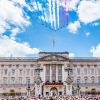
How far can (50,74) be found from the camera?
89.3 metres

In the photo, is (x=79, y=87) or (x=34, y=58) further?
(x=34, y=58)

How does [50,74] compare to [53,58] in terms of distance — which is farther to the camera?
[53,58]

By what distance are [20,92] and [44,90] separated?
711cm

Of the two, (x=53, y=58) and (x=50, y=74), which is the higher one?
(x=53, y=58)

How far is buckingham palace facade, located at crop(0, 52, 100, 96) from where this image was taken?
87.1m

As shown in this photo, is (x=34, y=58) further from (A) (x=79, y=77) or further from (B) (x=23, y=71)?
(A) (x=79, y=77)

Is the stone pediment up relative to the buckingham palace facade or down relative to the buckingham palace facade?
up

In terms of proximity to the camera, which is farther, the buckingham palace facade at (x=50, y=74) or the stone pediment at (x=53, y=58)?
the stone pediment at (x=53, y=58)

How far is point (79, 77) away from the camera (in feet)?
298

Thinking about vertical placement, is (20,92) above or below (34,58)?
below

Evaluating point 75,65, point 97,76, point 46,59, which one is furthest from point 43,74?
point 97,76

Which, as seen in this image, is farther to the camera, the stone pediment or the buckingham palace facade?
the stone pediment

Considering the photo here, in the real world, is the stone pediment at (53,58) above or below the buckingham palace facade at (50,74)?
above

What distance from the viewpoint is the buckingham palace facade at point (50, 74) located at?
87062 millimetres
